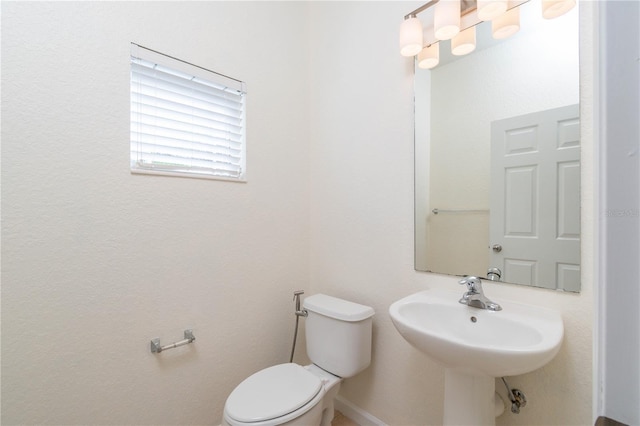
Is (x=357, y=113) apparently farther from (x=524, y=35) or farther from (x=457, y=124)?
(x=524, y=35)

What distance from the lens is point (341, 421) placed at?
1614mm

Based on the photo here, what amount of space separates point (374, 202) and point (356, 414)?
1.21 metres

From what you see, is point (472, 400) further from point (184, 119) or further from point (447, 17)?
point (184, 119)

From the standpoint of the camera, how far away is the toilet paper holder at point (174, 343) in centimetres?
127

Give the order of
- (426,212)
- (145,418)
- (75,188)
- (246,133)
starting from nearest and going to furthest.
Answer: (75,188)
(145,418)
(426,212)
(246,133)

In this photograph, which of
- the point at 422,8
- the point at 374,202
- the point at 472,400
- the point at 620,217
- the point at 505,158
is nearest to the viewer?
the point at 620,217

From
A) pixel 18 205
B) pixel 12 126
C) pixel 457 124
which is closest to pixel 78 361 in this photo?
pixel 18 205

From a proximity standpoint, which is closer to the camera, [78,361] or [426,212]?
[78,361]

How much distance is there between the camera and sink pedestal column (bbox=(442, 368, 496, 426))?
98 cm

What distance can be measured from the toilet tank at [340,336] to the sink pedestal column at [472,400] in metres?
0.48

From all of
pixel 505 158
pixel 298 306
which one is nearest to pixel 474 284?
pixel 505 158

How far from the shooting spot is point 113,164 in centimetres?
119

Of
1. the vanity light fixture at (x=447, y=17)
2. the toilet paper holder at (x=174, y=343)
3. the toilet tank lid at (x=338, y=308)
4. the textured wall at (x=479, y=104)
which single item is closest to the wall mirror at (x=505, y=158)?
the textured wall at (x=479, y=104)

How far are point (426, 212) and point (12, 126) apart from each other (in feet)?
5.48
